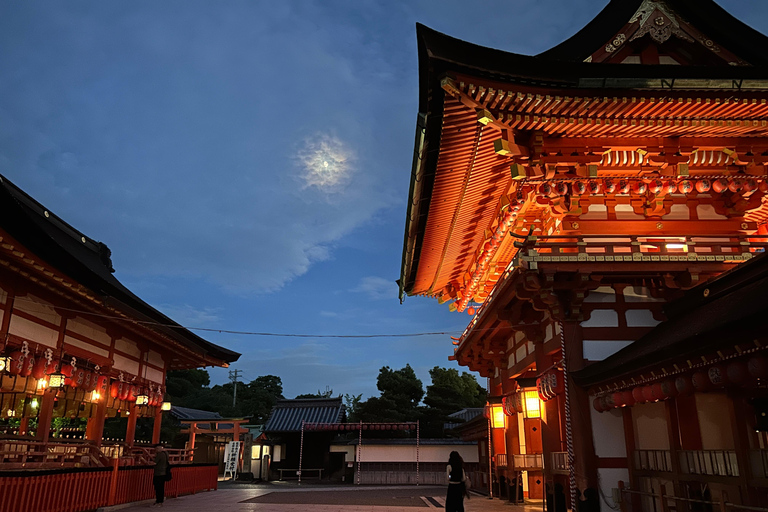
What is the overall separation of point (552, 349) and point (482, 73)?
236 inches

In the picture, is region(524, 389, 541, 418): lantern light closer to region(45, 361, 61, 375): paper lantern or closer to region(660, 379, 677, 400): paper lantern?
region(660, 379, 677, 400): paper lantern

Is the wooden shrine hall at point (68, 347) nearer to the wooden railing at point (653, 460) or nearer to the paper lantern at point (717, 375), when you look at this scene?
the paper lantern at point (717, 375)

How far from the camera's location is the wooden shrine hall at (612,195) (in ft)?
29.8

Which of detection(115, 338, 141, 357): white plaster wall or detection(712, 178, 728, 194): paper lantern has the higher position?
detection(712, 178, 728, 194): paper lantern

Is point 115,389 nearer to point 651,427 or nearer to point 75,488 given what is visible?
point 75,488

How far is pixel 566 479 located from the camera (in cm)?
1115

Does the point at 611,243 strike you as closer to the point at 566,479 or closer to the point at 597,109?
the point at 597,109

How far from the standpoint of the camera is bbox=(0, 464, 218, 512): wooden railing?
29.9 feet

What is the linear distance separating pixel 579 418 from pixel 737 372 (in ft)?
13.2

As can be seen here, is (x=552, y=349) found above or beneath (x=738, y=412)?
above

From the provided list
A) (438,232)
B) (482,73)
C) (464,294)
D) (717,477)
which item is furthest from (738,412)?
(464,294)

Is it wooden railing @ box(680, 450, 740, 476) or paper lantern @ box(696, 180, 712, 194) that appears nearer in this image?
wooden railing @ box(680, 450, 740, 476)

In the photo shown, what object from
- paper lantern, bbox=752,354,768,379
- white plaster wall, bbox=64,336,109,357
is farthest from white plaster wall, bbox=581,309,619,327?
white plaster wall, bbox=64,336,109,357

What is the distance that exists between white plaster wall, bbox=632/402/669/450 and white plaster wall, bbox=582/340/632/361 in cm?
120
